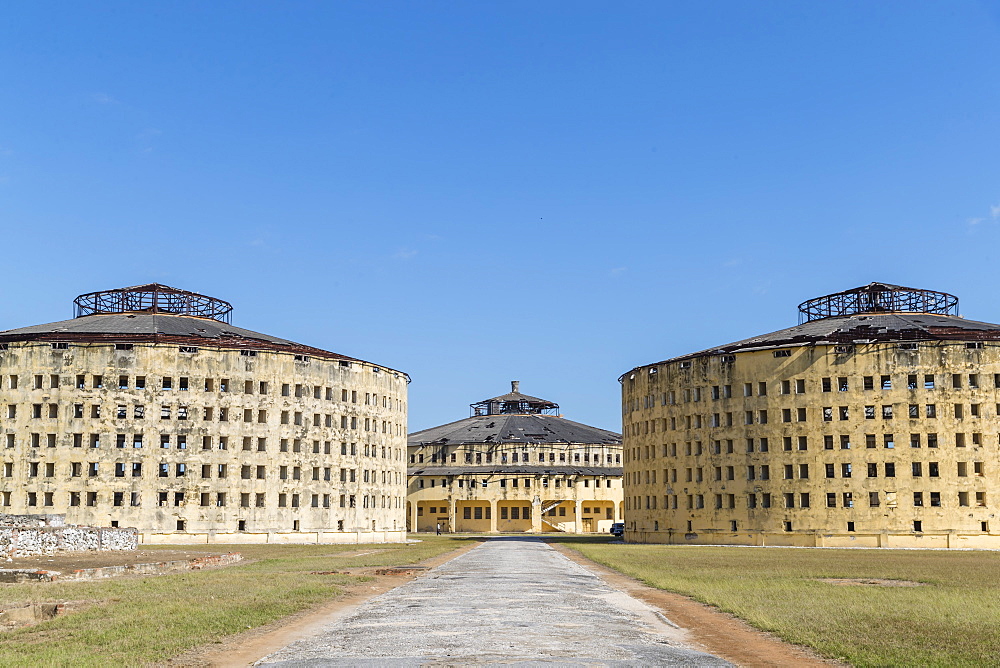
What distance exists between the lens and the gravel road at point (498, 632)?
617 inches

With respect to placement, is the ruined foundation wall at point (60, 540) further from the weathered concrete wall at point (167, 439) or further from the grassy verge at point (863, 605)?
the grassy verge at point (863, 605)

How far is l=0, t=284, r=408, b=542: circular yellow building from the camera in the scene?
8331 cm

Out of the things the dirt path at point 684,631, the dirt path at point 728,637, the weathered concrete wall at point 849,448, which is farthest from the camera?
the weathered concrete wall at point 849,448

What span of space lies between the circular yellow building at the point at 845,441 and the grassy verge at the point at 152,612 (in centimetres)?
5341

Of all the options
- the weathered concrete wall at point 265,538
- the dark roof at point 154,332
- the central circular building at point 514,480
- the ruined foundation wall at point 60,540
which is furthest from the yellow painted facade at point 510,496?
the ruined foundation wall at point 60,540

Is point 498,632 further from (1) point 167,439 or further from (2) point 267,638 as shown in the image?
(1) point 167,439

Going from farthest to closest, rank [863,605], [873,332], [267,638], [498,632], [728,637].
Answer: [873,332] < [863,605] < [728,637] < [267,638] < [498,632]

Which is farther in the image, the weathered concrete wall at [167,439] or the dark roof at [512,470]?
the dark roof at [512,470]

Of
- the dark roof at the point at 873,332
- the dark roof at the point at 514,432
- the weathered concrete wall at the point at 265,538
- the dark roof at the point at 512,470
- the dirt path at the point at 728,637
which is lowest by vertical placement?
the weathered concrete wall at the point at 265,538

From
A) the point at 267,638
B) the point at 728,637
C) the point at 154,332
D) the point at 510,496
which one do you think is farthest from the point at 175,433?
the point at 728,637

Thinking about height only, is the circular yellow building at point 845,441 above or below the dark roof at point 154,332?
below

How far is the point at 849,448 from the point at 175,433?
57.0 metres

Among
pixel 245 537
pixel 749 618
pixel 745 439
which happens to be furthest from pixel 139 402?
pixel 749 618

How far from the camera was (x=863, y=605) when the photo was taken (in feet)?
82.6
